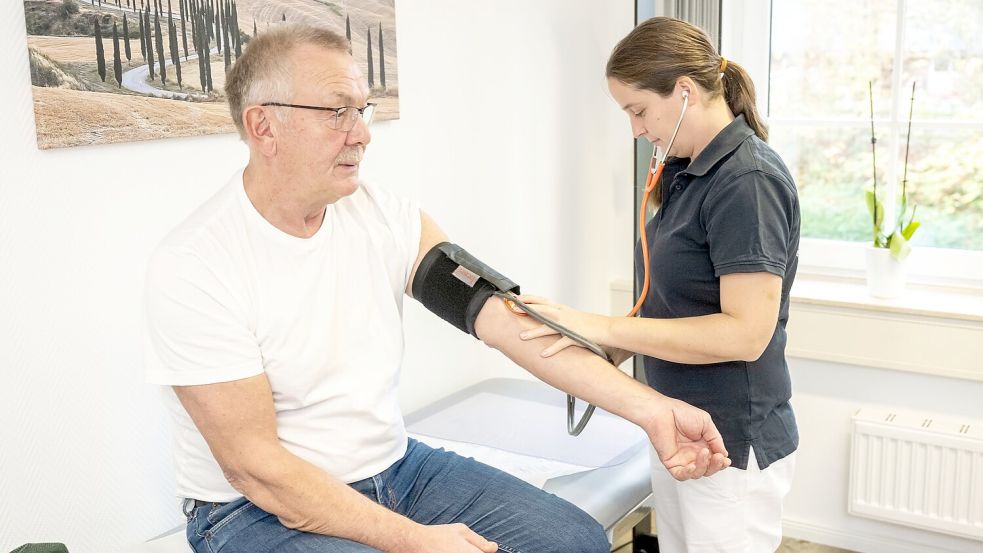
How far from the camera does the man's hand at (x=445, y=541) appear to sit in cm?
150

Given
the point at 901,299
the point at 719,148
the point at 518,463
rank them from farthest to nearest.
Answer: the point at 901,299, the point at 518,463, the point at 719,148

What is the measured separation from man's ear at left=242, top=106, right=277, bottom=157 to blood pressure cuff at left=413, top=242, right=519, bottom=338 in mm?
357

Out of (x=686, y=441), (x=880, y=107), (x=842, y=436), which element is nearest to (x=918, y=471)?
(x=842, y=436)

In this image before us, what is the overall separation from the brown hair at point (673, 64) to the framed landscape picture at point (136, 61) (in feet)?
2.53

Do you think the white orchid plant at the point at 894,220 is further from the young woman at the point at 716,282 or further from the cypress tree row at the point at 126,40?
the cypress tree row at the point at 126,40

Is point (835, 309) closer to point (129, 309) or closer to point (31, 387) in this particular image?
point (129, 309)

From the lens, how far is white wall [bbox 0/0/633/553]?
5.64ft

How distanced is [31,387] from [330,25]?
1016mm

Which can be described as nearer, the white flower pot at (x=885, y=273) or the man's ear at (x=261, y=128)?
the man's ear at (x=261, y=128)

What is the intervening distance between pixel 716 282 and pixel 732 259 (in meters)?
0.10

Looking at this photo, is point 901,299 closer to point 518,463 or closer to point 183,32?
point 518,463

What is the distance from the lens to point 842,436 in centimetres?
296

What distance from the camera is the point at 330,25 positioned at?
2.27 m

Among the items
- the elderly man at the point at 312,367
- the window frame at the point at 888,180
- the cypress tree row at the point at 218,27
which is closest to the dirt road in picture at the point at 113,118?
the cypress tree row at the point at 218,27
